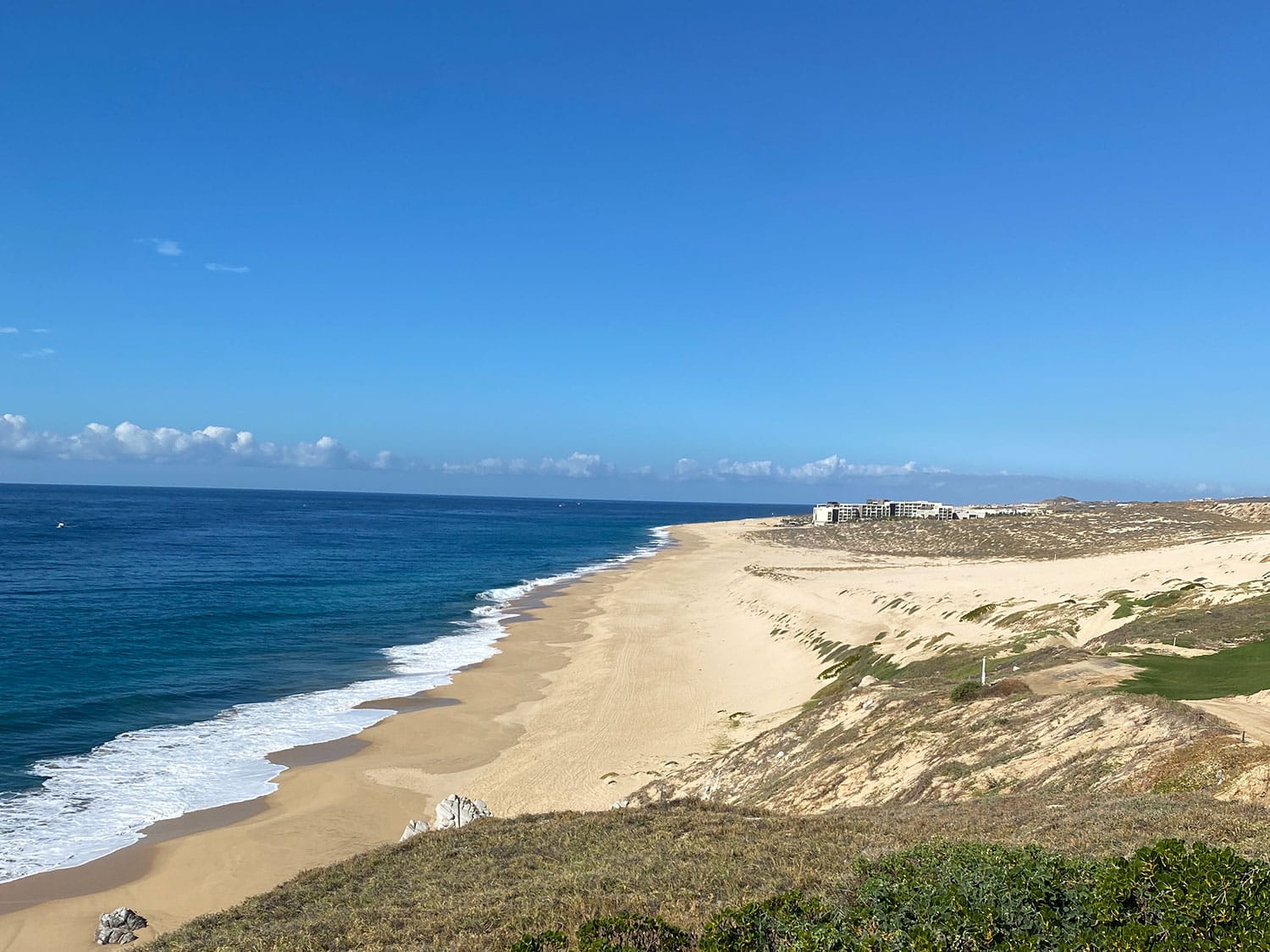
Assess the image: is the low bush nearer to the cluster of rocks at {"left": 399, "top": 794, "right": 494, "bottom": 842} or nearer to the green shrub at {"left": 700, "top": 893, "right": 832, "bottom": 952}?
the green shrub at {"left": 700, "top": 893, "right": 832, "bottom": 952}

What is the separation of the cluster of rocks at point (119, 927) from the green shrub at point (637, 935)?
1242 centimetres

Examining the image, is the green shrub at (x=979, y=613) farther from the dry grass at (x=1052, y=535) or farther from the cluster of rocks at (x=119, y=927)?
the dry grass at (x=1052, y=535)

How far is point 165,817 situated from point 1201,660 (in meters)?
28.8

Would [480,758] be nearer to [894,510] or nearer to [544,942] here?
[544,942]

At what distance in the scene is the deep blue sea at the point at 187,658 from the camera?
871 inches

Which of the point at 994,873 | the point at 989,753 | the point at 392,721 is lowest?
the point at 392,721

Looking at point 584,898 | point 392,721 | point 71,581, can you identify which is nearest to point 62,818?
point 392,721

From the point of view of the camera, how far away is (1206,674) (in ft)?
62.1

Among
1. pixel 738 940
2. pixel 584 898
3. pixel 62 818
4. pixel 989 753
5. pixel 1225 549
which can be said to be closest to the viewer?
pixel 738 940

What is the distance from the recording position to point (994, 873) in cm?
782

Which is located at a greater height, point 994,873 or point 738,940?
point 994,873

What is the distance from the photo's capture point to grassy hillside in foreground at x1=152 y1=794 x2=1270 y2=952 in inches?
364

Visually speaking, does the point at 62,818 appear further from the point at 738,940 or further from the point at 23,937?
the point at 738,940

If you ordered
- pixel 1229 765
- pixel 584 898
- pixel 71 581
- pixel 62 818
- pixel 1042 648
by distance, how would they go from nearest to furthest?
pixel 584 898
pixel 1229 765
pixel 62 818
pixel 1042 648
pixel 71 581
